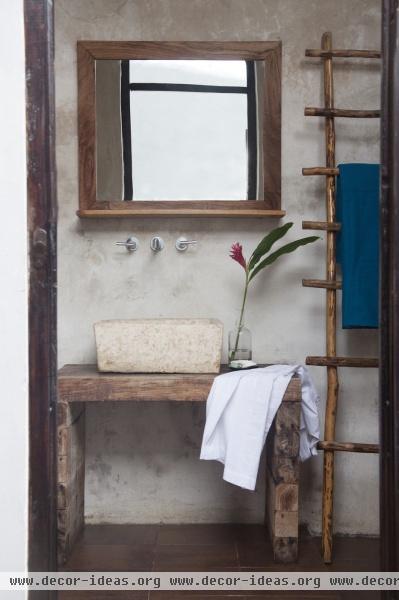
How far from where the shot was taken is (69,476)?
2730mm

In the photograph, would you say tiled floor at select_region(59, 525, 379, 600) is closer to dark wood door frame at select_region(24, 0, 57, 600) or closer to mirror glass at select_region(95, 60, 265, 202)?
dark wood door frame at select_region(24, 0, 57, 600)

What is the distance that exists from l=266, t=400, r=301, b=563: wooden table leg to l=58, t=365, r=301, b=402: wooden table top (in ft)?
0.33

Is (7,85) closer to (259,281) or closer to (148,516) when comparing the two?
(259,281)

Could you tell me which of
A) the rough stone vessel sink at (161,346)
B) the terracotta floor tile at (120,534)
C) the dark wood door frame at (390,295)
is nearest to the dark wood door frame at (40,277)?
the dark wood door frame at (390,295)

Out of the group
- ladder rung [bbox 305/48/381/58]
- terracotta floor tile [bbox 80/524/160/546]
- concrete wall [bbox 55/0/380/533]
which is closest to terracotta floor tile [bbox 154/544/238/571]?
terracotta floor tile [bbox 80/524/160/546]

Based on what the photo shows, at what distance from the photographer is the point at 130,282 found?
10.4 feet

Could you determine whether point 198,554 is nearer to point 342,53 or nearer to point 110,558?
point 110,558

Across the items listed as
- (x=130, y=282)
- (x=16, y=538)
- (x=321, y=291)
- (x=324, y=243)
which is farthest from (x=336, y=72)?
(x=16, y=538)

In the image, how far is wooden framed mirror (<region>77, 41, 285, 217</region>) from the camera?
10.1ft

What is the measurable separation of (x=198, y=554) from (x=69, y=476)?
65cm

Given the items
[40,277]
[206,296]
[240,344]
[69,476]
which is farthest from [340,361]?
[40,277]

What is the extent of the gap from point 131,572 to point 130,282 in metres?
1.33

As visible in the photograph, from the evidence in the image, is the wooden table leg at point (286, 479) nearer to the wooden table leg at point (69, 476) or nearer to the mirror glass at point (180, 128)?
the wooden table leg at point (69, 476)

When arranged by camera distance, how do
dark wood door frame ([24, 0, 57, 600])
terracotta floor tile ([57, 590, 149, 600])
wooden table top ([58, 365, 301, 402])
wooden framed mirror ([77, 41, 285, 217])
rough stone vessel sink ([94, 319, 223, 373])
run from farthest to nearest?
1. wooden framed mirror ([77, 41, 285, 217])
2. rough stone vessel sink ([94, 319, 223, 373])
3. wooden table top ([58, 365, 301, 402])
4. terracotta floor tile ([57, 590, 149, 600])
5. dark wood door frame ([24, 0, 57, 600])
